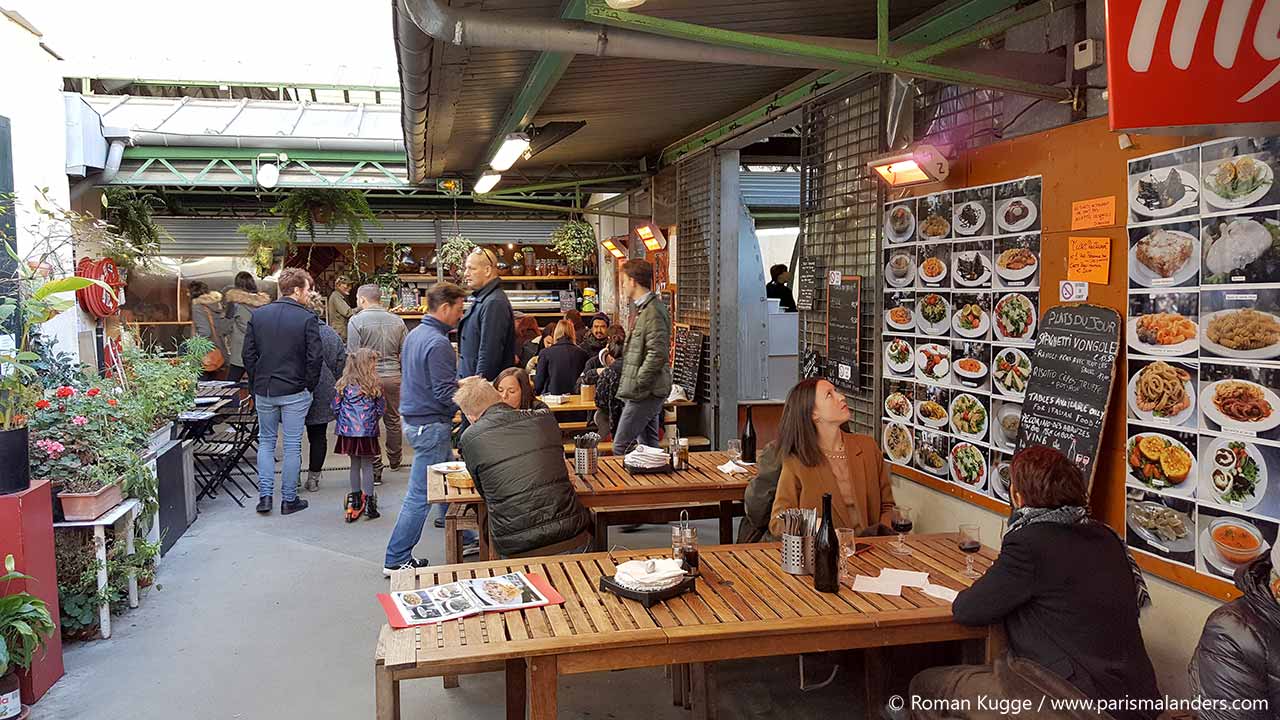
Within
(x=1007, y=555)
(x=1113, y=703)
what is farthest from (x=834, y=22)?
(x=1113, y=703)

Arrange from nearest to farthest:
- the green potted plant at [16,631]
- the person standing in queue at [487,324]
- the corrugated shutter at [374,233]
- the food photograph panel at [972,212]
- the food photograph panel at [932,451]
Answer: the green potted plant at [16,631], the food photograph panel at [972,212], the food photograph panel at [932,451], the person standing in queue at [487,324], the corrugated shutter at [374,233]

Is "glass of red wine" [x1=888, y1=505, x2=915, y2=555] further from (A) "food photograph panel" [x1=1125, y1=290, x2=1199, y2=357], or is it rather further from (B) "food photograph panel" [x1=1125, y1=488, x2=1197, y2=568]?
(A) "food photograph panel" [x1=1125, y1=290, x2=1199, y2=357]

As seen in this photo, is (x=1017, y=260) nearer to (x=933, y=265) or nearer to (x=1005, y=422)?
(x=933, y=265)

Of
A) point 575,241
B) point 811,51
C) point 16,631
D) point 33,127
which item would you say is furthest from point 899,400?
point 575,241

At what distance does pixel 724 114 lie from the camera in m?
7.56

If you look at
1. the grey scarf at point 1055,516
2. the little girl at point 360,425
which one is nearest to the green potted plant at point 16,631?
the little girl at point 360,425

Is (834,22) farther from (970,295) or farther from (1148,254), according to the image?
(1148,254)

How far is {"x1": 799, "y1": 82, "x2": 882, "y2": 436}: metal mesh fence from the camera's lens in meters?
5.39

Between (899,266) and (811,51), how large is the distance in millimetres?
1885

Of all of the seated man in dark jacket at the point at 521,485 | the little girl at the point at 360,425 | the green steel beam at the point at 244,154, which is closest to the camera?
the seated man in dark jacket at the point at 521,485

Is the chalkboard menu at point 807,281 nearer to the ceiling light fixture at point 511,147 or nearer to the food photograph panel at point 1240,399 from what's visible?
the ceiling light fixture at point 511,147

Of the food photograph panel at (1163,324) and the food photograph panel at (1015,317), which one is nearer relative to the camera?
the food photograph panel at (1163,324)

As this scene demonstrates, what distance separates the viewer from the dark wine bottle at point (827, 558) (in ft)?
10.4

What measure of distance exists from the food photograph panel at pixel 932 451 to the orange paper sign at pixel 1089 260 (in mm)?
1242
